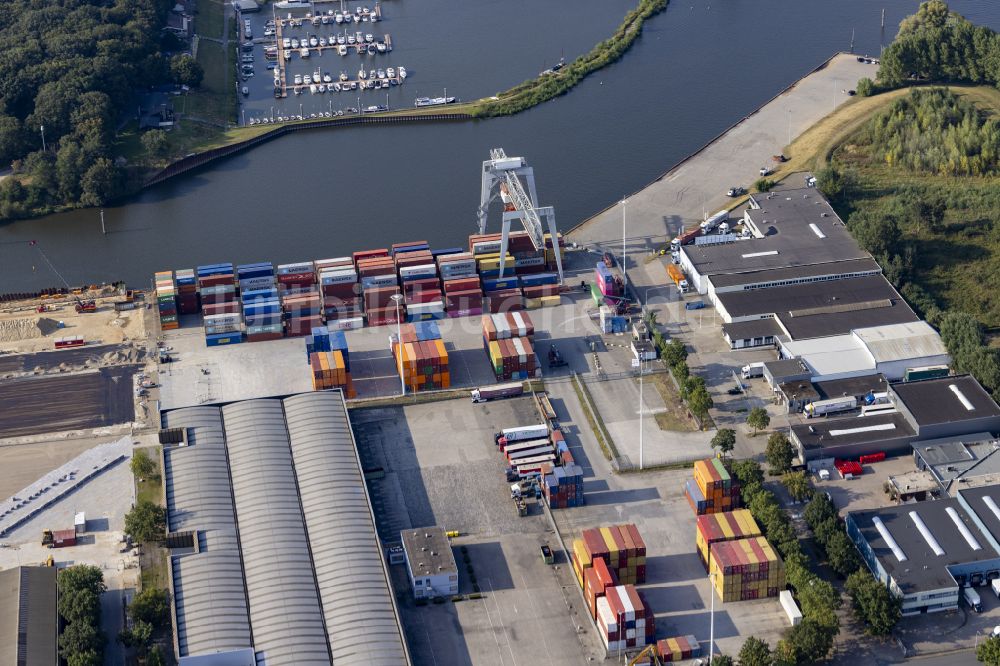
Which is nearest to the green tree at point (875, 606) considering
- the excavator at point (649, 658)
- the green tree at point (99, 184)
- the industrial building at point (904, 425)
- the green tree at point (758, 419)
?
the excavator at point (649, 658)

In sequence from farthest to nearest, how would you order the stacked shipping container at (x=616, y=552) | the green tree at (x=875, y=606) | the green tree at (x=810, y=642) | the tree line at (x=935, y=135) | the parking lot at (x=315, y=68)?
1. the parking lot at (x=315, y=68)
2. the tree line at (x=935, y=135)
3. the stacked shipping container at (x=616, y=552)
4. the green tree at (x=875, y=606)
5. the green tree at (x=810, y=642)

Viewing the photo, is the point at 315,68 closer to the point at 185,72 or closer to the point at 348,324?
the point at 185,72

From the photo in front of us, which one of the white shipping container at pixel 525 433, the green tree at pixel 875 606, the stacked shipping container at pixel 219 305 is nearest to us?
the green tree at pixel 875 606

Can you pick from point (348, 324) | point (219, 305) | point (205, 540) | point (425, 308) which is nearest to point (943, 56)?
point (425, 308)

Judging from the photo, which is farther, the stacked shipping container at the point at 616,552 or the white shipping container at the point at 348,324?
the white shipping container at the point at 348,324

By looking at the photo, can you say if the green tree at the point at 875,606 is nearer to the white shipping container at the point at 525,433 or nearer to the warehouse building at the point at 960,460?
the warehouse building at the point at 960,460

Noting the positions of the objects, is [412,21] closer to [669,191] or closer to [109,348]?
[669,191]

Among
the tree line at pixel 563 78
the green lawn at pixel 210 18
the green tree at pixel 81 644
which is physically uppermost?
the green lawn at pixel 210 18

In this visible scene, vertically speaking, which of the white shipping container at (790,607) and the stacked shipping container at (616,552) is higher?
the stacked shipping container at (616,552)
